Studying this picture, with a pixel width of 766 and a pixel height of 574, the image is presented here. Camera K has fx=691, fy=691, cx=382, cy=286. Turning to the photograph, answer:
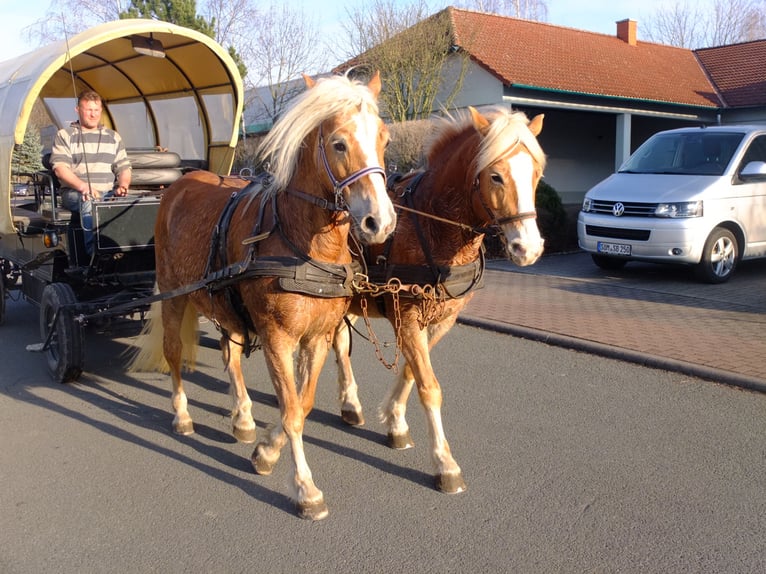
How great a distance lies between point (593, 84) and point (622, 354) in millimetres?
13129

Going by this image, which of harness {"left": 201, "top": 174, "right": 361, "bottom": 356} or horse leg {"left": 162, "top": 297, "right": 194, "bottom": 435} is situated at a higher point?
harness {"left": 201, "top": 174, "right": 361, "bottom": 356}

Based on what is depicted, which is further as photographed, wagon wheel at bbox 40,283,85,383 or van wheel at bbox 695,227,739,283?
van wheel at bbox 695,227,739,283

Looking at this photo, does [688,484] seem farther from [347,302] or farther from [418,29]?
[418,29]

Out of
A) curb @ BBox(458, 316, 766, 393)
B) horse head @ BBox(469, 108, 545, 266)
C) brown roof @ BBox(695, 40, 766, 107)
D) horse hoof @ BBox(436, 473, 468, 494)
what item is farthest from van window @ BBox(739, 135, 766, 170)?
brown roof @ BBox(695, 40, 766, 107)

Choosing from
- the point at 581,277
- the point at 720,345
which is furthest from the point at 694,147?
the point at 720,345

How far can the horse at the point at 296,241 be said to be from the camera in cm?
304

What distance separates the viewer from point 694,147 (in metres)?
9.85

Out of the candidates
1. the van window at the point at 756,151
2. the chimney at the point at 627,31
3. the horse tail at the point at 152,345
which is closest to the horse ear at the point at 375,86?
the horse tail at the point at 152,345

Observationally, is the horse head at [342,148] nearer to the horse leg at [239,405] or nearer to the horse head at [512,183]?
the horse head at [512,183]

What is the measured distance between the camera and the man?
5789mm

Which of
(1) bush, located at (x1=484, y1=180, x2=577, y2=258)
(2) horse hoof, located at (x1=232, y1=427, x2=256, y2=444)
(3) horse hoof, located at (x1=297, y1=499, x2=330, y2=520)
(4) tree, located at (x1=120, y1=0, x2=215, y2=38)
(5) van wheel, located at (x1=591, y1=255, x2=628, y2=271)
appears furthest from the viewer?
(4) tree, located at (x1=120, y1=0, x2=215, y2=38)

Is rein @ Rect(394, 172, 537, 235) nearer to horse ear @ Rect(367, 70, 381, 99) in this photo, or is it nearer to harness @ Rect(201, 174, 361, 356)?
harness @ Rect(201, 174, 361, 356)

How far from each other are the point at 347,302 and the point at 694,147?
25.9 ft

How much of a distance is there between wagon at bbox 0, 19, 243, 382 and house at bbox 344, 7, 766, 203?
9808mm
